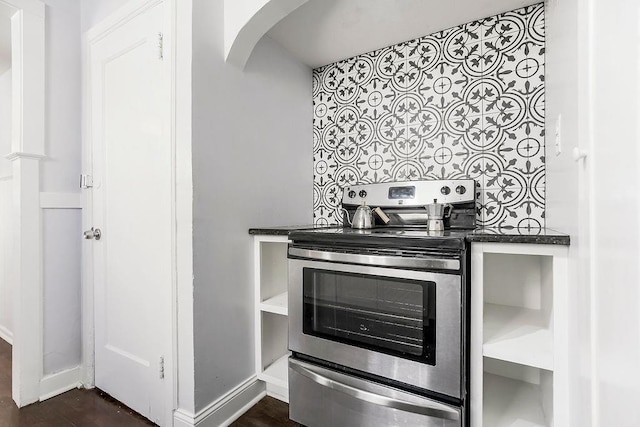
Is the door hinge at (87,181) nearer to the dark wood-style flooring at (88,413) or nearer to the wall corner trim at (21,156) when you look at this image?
the wall corner trim at (21,156)

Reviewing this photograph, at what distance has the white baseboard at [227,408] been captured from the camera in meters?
1.46

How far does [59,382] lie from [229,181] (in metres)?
1.58

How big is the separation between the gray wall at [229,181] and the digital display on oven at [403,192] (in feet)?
2.16

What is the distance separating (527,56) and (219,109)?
62.9 inches

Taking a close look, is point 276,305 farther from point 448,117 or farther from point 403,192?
point 448,117

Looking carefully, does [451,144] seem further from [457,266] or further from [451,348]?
[451,348]

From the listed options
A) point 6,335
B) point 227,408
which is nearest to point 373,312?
point 227,408

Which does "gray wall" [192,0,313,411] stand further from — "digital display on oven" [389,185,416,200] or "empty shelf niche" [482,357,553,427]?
"empty shelf niche" [482,357,553,427]

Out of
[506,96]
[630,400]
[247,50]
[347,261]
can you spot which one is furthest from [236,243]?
[506,96]

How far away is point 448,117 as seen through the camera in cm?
184

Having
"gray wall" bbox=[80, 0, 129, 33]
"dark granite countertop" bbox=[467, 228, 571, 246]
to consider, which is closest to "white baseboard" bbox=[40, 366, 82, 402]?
"gray wall" bbox=[80, 0, 129, 33]

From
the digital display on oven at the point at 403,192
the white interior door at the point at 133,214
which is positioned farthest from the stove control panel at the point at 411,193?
the white interior door at the point at 133,214

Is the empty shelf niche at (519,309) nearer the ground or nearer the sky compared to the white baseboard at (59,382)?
nearer the sky

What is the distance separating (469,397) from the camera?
1173 millimetres
